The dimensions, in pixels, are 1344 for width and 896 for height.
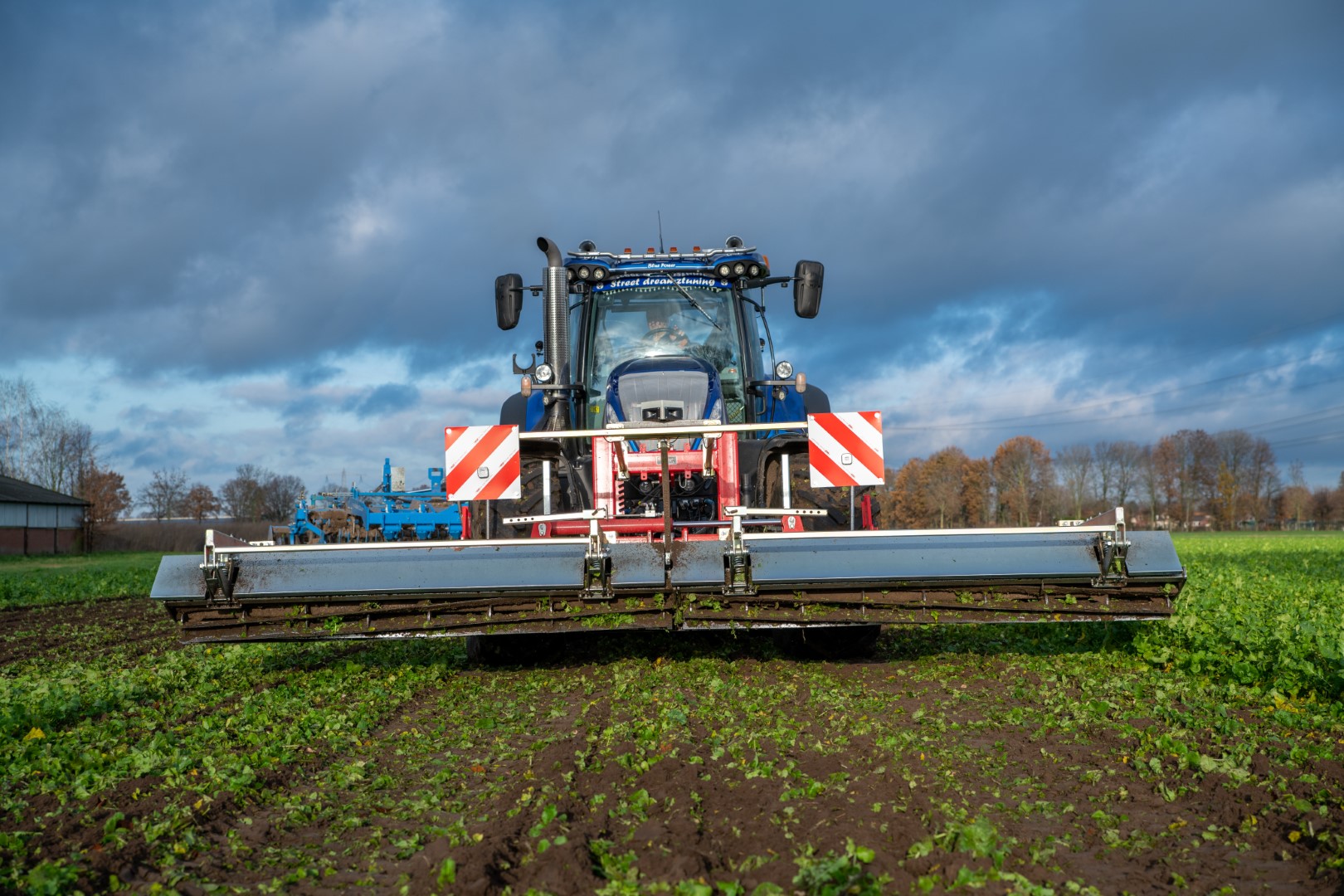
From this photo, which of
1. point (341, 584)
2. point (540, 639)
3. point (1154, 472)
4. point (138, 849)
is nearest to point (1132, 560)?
point (540, 639)

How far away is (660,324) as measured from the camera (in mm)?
9070

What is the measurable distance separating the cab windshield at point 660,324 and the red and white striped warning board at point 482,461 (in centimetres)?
154

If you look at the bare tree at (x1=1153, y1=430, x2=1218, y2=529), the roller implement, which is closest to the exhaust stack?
the roller implement

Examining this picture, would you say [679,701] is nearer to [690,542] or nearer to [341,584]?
[690,542]

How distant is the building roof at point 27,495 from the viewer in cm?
4559

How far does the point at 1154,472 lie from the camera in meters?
84.3

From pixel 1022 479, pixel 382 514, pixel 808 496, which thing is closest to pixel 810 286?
pixel 808 496

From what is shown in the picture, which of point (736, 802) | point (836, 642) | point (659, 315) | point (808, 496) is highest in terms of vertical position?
point (659, 315)

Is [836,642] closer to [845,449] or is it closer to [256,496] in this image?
[845,449]

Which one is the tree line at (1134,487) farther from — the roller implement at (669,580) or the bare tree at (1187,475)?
the roller implement at (669,580)

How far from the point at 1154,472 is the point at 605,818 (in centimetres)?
8993

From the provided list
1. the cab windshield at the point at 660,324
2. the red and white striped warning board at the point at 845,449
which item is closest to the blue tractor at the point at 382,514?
the cab windshield at the point at 660,324

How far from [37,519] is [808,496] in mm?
50264

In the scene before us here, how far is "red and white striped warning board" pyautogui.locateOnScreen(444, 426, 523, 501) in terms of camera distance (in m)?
7.47
